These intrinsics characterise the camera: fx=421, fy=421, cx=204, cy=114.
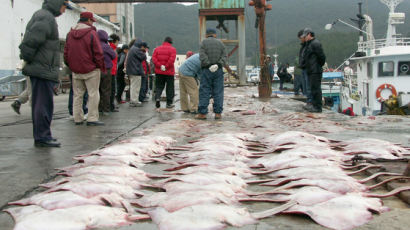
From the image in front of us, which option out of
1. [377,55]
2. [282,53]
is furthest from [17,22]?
[282,53]

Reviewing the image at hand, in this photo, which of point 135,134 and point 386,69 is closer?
point 135,134

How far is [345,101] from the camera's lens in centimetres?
2770

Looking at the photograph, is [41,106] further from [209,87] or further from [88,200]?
[209,87]

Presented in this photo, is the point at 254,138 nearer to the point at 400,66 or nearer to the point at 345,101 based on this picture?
the point at 400,66

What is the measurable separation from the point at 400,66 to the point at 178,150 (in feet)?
57.5

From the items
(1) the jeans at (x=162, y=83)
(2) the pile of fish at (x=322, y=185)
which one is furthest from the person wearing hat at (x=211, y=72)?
(2) the pile of fish at (x=322, y=185)

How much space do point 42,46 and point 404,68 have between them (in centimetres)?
1819

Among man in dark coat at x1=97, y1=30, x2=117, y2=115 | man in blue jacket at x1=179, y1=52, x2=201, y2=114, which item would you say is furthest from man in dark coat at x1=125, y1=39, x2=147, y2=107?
man in blue jacket at x1=179, y1=52, x2=201, y2=114

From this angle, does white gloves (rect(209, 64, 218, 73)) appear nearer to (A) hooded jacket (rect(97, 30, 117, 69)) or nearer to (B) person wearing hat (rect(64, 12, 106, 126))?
(B) person wearing hat (rect(64, 12, 106, 126))

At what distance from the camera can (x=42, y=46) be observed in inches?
220

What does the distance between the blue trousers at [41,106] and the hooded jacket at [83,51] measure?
189cm

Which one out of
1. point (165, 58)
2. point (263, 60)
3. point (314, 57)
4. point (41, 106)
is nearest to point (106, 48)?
point (165, 58)

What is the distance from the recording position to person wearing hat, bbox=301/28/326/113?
1016 cm

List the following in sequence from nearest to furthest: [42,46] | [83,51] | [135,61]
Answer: [42,46] < [83,51] < [135,61]
